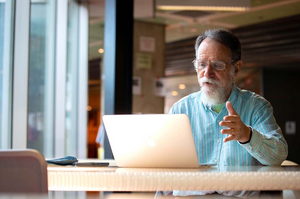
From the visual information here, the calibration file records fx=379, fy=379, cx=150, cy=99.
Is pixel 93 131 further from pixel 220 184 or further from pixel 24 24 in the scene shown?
pixel 220 184

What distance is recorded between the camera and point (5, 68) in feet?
10.1

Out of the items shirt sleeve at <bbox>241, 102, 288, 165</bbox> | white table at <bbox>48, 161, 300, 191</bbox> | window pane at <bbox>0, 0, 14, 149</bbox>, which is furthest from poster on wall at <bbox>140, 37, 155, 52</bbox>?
white table at <bbox>48, 161, 300, 191</bbox>

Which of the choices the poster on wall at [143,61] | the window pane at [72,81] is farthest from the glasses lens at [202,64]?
the poster on wall at [143,61]

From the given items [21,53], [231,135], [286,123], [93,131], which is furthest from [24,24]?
[93,131]

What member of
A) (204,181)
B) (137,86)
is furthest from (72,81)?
(204,181)

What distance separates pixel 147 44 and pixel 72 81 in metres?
2.00

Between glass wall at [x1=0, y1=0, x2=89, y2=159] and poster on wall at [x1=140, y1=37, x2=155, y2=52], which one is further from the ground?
poster on wall at [x1=140, y1=37, x2=155, y2=52]

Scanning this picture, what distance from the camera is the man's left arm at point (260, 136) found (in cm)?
163

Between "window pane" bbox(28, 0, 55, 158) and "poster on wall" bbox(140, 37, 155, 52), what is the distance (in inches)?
103

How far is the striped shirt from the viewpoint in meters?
2.05

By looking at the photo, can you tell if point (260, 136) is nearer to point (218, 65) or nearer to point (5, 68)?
point (218, 65)

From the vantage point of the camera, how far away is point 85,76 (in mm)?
5973

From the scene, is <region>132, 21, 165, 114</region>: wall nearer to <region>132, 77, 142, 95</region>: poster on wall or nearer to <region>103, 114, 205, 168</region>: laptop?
<region>132, 77, 142, 95</region>: poster on wall

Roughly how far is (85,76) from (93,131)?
8.02 meters
